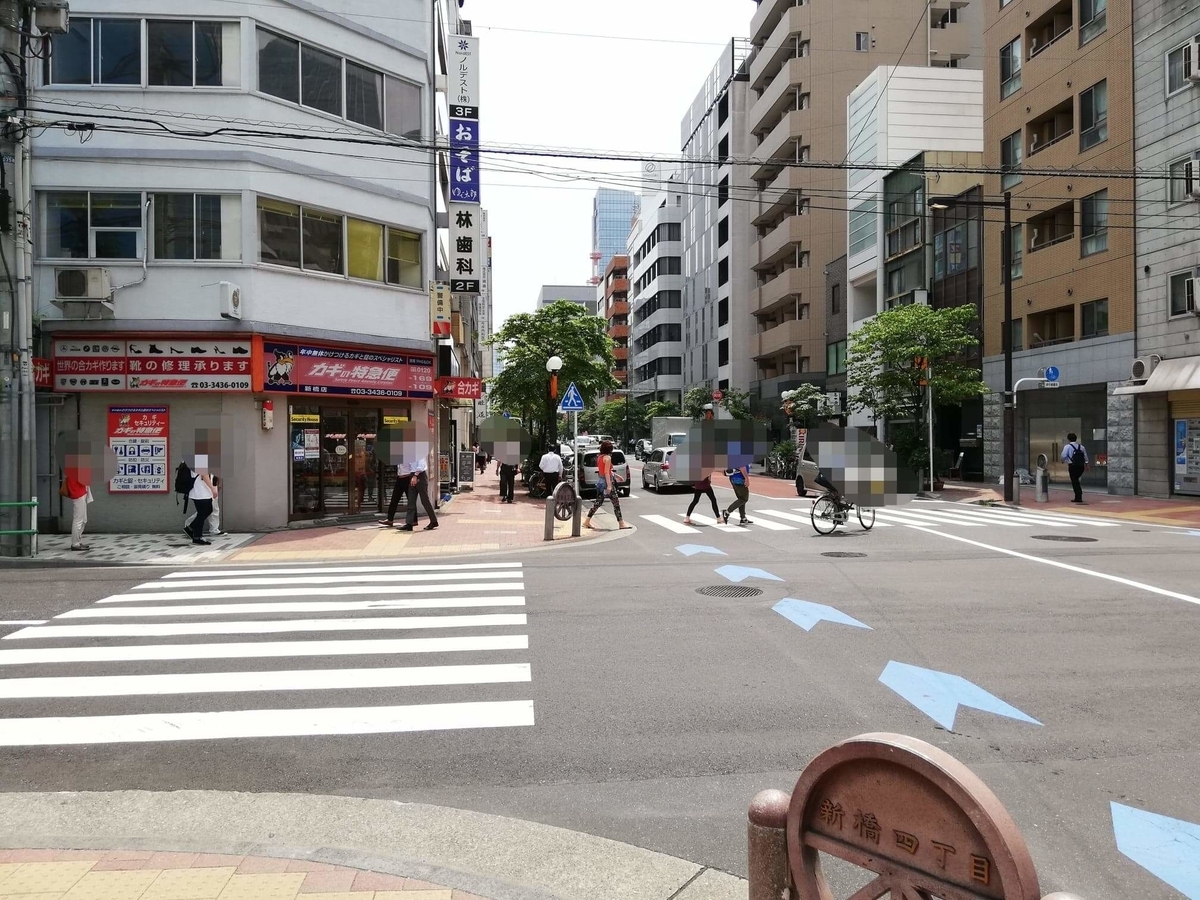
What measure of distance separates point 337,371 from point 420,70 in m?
7.91

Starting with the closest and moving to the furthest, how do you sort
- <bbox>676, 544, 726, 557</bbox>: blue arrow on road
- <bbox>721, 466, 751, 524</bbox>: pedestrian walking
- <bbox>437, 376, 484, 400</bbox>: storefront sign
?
1. <bbox>676, 544, 726, 557</bbox>: blue arrow on road
2. <bbox>721, 466, 751, 524</bbox>: pedestrian walking
3. <bbox>437, 376, 484, 400</bbox>: storefront sign

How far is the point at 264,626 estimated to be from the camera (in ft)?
27.8

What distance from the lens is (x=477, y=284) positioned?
23.1 meters

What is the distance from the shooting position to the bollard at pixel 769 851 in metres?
2.57

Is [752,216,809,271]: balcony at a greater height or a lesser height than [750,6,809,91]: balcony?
lesser

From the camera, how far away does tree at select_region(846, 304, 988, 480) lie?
27438 millimetres

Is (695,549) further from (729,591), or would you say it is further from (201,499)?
(201,499)

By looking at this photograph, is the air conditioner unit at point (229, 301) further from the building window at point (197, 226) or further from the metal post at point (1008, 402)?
the metal post at point (1008, 402)

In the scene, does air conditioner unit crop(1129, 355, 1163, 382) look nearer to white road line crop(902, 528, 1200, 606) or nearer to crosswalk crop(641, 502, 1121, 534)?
crosswalk crop(641, 502, 1121, 534)

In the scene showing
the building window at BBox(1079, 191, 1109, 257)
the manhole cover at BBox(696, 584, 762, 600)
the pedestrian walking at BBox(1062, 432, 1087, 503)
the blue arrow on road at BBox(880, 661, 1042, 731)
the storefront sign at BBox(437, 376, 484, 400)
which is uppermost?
the building window at BBox(1079, 191, 1109, 257)

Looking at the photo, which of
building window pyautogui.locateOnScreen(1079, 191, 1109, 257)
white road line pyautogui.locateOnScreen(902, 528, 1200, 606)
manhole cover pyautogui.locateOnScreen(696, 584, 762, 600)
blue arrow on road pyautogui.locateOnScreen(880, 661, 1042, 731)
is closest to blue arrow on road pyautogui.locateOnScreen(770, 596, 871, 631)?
manhole cover pyautogui.locateOnScreen(696, 584, 762, 600)

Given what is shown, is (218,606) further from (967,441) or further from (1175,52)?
(967,441)

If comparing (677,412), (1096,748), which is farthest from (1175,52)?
(677,412)

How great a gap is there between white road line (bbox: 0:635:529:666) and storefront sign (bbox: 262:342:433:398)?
9.99 m
